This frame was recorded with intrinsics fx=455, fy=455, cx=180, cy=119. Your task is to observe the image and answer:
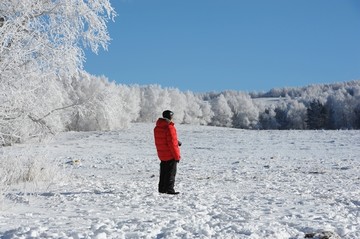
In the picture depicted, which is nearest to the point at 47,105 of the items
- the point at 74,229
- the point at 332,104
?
the point at 74,229

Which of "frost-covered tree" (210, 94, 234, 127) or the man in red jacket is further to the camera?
"frost-covered tree" (210, 94, 234, 127)

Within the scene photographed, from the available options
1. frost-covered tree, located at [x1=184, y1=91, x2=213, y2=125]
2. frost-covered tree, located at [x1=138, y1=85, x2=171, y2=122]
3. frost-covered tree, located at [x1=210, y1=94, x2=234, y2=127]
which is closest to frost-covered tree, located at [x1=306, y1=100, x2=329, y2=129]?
frost-covered tree, located at [x1=184, y1=91, x2=213, y2=125]

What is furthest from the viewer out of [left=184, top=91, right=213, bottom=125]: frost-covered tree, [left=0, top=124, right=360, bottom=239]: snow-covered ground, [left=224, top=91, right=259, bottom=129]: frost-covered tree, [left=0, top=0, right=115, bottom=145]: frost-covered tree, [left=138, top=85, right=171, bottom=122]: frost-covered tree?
[left=224, top=91, right=259, bottom=129]: frost-covered tree

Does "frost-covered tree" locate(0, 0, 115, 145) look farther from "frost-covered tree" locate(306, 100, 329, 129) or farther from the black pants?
"frost-covered tree" locate(306, 100, 329, 129)

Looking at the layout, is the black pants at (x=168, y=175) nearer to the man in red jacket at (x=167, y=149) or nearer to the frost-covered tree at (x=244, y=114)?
the man in red jacket at (x=167, y=149)

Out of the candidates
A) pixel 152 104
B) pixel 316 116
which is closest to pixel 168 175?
pixel 152 104

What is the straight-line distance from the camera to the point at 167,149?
33.7ft

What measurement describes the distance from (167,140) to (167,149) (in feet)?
0.69

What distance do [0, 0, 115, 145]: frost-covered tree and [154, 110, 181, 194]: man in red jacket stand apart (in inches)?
116

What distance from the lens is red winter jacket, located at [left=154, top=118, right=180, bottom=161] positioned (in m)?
10.2

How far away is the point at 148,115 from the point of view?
102 meters

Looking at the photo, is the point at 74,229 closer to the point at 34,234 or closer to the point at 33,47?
the point at 34,234

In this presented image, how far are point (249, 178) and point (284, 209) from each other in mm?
6087

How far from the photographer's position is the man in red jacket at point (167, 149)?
10164 millimetres
